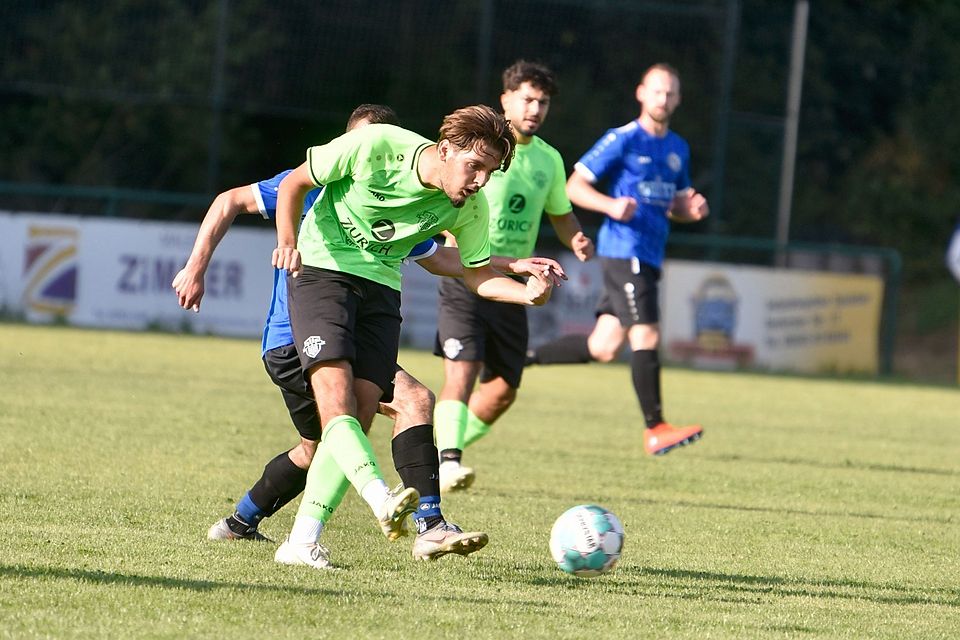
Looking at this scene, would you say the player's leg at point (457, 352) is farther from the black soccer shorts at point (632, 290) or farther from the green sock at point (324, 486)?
the green sock at point (324, 486)

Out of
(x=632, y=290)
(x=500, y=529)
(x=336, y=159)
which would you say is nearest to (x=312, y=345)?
(x=336, y=159)

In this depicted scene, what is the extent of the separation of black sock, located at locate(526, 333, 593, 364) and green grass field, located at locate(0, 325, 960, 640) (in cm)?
54

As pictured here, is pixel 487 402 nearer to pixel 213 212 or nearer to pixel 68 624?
pixel 213 212

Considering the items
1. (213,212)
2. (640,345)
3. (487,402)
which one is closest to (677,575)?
(213,212)

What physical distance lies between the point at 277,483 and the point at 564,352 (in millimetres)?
4648

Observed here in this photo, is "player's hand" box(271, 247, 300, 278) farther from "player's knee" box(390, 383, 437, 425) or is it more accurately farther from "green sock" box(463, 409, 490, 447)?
"green sock" box(463, 409, 490, 447)

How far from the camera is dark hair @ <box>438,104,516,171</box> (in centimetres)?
515

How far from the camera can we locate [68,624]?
13.8ft

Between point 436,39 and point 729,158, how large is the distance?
15.3 ft

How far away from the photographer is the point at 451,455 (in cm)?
780

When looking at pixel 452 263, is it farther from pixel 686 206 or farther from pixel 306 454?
pixel 686 206

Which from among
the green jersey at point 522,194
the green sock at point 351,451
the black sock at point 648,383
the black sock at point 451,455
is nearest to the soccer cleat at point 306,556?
the green sock at point 351,451

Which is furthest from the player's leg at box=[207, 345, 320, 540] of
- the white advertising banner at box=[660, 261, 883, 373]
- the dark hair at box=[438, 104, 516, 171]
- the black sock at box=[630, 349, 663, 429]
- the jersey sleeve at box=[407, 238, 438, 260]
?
the white advertising banner at box=[660, 261, 883, 373]

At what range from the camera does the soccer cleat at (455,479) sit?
7520 millimetres
